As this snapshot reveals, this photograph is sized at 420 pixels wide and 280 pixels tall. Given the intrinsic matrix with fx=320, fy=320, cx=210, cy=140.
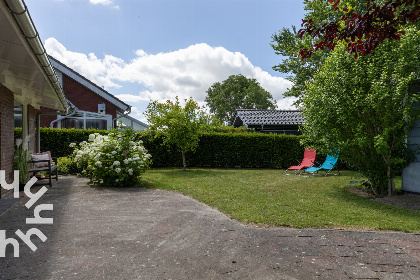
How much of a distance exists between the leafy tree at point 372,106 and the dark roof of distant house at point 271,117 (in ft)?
50.5

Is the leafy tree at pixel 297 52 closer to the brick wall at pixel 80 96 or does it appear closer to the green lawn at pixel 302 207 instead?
the green lawn at pixel 302 207

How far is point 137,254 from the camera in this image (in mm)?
3443

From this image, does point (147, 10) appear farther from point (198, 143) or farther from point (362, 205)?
point (198, 143)

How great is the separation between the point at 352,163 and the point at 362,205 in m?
1.85

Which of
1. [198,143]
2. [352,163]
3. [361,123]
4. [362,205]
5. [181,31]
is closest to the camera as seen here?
[362,205]

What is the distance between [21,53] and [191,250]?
3389mm

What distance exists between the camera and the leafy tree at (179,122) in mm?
14008

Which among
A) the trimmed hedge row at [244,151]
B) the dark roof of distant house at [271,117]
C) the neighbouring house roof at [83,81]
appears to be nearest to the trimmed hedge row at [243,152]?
the trimmed hedge row at [244,151]

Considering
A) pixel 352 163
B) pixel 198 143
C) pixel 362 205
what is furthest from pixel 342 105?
pixel 198 143

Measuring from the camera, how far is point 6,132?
767 centimetres

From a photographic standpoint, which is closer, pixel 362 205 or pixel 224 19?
pixel 362 205

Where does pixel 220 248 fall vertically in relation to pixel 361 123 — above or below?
below

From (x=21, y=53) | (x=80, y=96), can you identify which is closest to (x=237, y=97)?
(x=80, y=96)

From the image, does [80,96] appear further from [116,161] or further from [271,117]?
[116,161]
